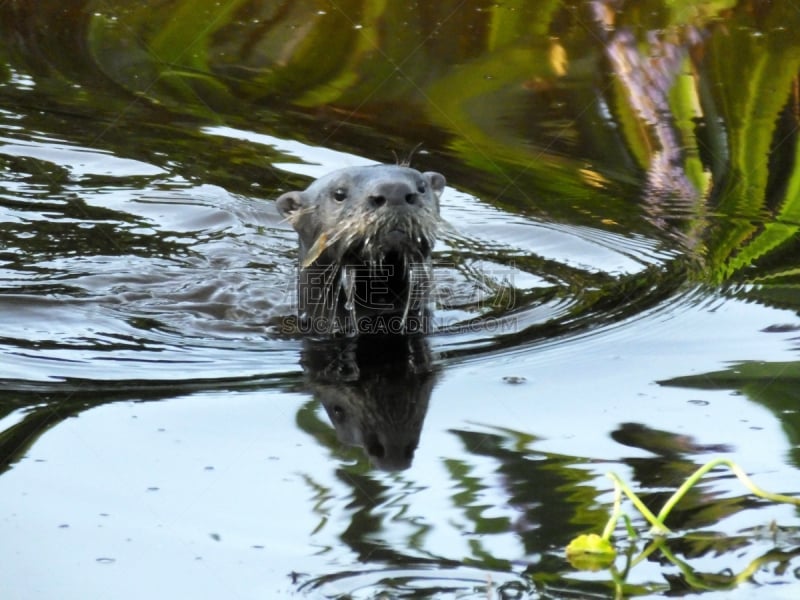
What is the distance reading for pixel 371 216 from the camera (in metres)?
4.46

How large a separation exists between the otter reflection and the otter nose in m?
0.49

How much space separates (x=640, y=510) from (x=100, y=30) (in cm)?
603

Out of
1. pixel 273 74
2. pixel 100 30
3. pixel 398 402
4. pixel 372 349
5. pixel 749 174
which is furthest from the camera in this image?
pixel 100 30

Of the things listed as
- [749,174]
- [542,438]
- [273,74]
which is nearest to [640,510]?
[542,438]

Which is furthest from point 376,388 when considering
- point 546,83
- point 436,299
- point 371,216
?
point 546,83

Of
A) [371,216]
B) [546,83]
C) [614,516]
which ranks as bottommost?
[614,516]

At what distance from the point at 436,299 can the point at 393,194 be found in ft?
2.96

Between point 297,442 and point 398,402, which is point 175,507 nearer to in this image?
point 297,442

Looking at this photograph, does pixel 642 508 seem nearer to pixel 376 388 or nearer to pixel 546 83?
pixel 376 388

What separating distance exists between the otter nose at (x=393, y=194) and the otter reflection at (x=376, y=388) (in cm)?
49

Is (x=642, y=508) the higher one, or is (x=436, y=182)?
(x=436, y=182)

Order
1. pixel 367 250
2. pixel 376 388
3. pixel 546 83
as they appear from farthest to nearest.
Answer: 1. pixel 546 83
2. pixel 367 250
3. pixel 376 388

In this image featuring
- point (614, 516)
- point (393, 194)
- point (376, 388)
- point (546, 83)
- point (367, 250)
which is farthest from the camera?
point (546, 83)

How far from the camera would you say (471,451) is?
3.33 meters
